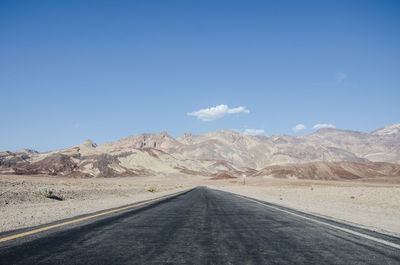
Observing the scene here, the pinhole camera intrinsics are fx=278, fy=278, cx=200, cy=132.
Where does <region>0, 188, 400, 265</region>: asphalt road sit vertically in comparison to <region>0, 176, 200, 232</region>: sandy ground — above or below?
above

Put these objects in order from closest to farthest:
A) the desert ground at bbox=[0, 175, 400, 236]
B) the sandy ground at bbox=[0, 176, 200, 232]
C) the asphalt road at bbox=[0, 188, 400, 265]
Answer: the asphalt road at bbox=[0, 188, 400, 265], the sandy ground at bbox=[0, 176, 200, 232], the desert ground at bbox=[0, 175, 400, 236]

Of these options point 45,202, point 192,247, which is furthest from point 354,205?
point 45,202

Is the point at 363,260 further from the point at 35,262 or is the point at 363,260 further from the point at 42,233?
the point at 42,233

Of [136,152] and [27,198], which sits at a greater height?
[136,152]

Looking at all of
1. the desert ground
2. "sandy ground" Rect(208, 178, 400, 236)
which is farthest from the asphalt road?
"sandy ground" Rect(208, 178, 400, 236)

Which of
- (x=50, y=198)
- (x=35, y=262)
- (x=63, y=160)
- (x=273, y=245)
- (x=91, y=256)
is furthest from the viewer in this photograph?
(x=63, y=160)

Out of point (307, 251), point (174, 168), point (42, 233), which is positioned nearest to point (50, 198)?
point (42, 233)

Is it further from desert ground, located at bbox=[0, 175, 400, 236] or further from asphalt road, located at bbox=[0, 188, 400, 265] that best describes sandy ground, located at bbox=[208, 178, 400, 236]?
asphalt road, located at bbox=[0, 188, 400, 265]

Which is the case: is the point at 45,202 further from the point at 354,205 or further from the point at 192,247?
the point at 354,205

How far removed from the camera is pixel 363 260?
13.9 feet

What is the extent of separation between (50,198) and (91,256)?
18916mm

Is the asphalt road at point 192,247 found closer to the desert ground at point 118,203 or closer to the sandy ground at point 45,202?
the desert ground at point 118,203

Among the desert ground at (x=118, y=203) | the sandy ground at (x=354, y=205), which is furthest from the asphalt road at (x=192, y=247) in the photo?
the sandy ground at (x=354, y=205)

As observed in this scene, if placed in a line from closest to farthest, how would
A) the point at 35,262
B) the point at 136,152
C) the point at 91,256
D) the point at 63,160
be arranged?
1. the point at 35,262
2. the point at 91,256
3. the point at 63,160
4. the point at 136,152
